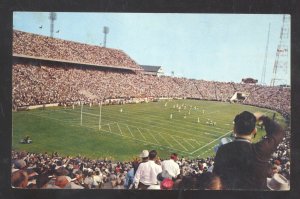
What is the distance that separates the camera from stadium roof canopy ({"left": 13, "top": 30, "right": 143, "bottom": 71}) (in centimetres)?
738

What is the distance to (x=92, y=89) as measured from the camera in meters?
7.75

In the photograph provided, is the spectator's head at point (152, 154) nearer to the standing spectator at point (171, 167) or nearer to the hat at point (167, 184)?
the standing spectator at point (171, 167)

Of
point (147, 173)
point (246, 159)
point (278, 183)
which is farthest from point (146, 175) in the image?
point (278, 183)

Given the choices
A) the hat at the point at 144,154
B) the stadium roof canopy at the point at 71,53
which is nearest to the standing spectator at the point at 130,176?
the hat at the point at 144,154

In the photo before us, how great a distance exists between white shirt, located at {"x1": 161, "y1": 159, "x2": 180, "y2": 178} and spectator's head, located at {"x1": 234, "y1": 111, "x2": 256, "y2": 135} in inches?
55.3

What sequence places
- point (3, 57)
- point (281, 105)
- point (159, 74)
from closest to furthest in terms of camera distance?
point (3, 57)
point (281, 105)
point (159, 74)

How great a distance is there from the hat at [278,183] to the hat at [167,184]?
1.88 m

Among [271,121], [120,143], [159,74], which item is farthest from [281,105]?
[120,143]

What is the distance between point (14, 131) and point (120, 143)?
81.3 inches

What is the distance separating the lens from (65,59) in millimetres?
8000

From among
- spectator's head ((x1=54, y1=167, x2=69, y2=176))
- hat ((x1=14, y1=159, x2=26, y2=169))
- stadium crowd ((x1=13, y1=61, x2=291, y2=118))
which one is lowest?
spectator's head ((x1=54, y1=167, x2=69, y2=176))

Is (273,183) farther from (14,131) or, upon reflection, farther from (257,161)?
(14,131)

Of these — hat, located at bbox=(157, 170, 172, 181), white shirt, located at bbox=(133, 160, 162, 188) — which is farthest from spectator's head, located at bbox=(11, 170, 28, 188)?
hat, located at bbox=(157, 170, 172, 181)

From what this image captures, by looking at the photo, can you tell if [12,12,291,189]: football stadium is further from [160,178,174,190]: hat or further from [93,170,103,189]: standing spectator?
[160,178,174,190]: hat
